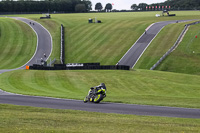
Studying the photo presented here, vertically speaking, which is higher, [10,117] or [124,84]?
[10,117]

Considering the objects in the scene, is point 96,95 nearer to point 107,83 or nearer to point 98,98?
point 98,98

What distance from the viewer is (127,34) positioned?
92.2m

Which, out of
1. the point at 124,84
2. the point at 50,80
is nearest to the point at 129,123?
the point at 124,84

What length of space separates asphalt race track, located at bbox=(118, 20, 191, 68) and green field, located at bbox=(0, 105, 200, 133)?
160 feet

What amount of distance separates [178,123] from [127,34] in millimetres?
75846

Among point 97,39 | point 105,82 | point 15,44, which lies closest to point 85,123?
point 105,82

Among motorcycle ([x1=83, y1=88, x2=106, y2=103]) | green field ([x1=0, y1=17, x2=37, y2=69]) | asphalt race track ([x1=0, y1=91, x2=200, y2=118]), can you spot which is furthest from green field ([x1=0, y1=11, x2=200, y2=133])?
green field ([x1=0, y1=17, x2=37, y2=69])

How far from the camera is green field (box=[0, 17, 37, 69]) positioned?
76906 millimetres

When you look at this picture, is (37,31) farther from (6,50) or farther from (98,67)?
(98,67)

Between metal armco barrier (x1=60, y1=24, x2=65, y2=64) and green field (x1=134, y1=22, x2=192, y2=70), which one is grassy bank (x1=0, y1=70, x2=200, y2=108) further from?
metal armco barrier (x1=60, y1=24, x2=65, y2=64)

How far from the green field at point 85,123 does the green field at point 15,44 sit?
179 ft

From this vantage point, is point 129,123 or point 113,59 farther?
point 113,59

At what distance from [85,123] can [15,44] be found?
75.6 m

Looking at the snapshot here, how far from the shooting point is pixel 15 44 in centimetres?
8881
